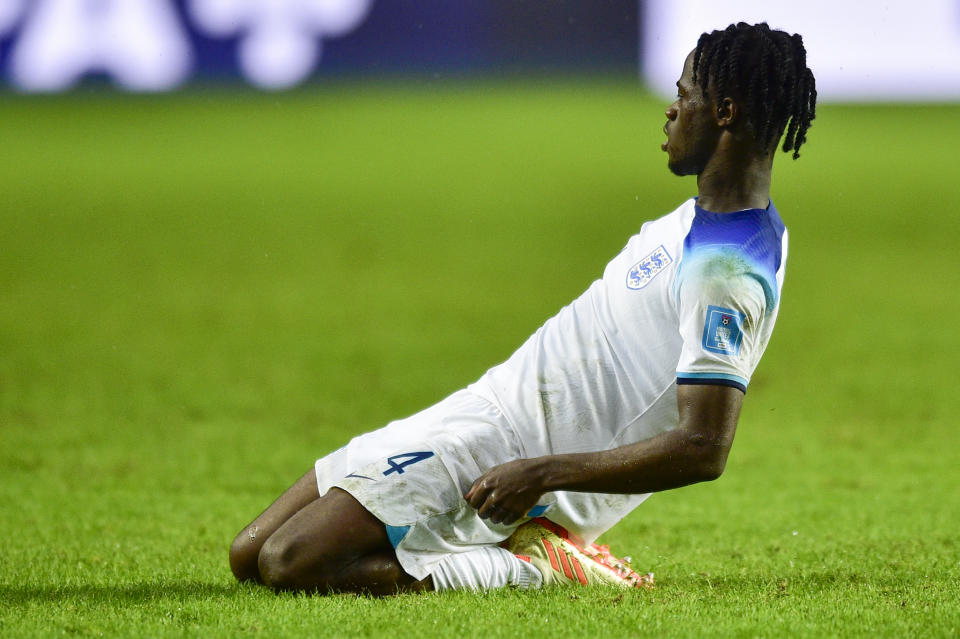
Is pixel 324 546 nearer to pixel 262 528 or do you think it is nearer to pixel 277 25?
pixel 262 528

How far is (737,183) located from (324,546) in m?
1.76

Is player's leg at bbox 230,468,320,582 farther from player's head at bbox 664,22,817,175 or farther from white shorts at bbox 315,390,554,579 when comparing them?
player's head at bbox 664,22,817,175

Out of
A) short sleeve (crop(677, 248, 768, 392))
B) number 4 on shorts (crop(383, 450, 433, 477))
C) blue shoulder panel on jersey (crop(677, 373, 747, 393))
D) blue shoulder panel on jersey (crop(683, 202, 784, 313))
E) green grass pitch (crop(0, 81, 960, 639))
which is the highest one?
blue shoulder panel on jersey (crop(683, 202, 784, 313))

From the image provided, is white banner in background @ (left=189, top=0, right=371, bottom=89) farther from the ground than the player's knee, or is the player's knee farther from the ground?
white banner in background @ (left=189, top=0, right=371, bottom=89)

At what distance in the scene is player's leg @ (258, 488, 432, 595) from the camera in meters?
4.06

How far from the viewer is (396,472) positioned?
163 inches

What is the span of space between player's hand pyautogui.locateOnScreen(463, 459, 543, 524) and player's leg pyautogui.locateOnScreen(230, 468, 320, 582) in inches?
31.7

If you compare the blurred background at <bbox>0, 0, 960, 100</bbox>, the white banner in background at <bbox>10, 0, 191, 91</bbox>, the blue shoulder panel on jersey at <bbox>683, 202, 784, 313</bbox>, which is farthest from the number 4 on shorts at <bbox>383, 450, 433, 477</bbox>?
the white banner in background at <bbox>10, 0, 191, 91</bbox>

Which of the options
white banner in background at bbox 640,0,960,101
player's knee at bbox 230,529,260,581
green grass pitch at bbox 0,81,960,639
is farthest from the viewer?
white banner in background at bbox 640,0,960,101

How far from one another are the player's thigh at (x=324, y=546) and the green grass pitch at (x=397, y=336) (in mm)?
125

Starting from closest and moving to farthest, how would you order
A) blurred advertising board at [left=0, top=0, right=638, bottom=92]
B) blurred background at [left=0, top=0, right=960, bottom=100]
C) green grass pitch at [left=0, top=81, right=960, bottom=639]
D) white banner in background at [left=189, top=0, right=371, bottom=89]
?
green grass pitch at [left=0, top=81, right=960, bottom=639]
blurred background at [left=0, top=0, right=960, bottom=100]
blurred advertising board at [left=0, top=0, right=638, bottom=92]
white banner in background at [left=189, top=0, right=371, bottom=89]

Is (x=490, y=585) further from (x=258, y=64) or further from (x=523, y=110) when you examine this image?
(x=523, y=110)

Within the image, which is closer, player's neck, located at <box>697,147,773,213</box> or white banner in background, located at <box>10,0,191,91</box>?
player's neck, located at <box>697,147,773,213</box>

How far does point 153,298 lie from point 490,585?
10076mm
